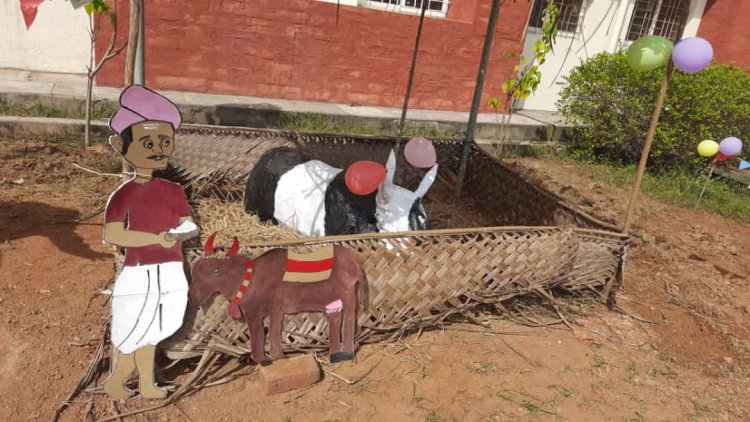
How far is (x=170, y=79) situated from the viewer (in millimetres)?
7180

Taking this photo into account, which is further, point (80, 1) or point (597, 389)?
point (597, 389)

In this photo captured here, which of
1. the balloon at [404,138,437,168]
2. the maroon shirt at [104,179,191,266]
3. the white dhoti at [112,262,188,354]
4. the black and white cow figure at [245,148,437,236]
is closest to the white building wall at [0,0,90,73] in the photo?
the black and white cow figure at [245,148,437,236]

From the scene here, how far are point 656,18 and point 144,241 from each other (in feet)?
36.4

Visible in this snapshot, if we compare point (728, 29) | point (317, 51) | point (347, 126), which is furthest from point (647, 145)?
point (728, 29)

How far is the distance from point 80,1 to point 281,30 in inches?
189

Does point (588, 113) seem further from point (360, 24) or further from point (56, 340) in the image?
point (56, 340)

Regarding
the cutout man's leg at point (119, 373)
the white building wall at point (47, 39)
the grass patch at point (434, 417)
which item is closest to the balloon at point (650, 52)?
the grass patch at point (434, 417)

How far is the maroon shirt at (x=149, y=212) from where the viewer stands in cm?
248

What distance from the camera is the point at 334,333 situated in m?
2.80

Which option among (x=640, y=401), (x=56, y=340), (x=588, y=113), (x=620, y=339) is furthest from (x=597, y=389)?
(x=588, y=113)

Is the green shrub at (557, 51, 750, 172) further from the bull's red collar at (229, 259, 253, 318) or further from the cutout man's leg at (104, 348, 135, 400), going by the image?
the cutout man's leg at (104, 348, 135, 400)

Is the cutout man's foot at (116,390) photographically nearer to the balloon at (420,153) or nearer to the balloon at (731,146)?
the balloon at (420,153)

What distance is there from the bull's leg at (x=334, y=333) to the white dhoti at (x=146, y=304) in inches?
29.0

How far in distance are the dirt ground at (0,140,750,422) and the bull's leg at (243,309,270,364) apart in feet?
0.46
